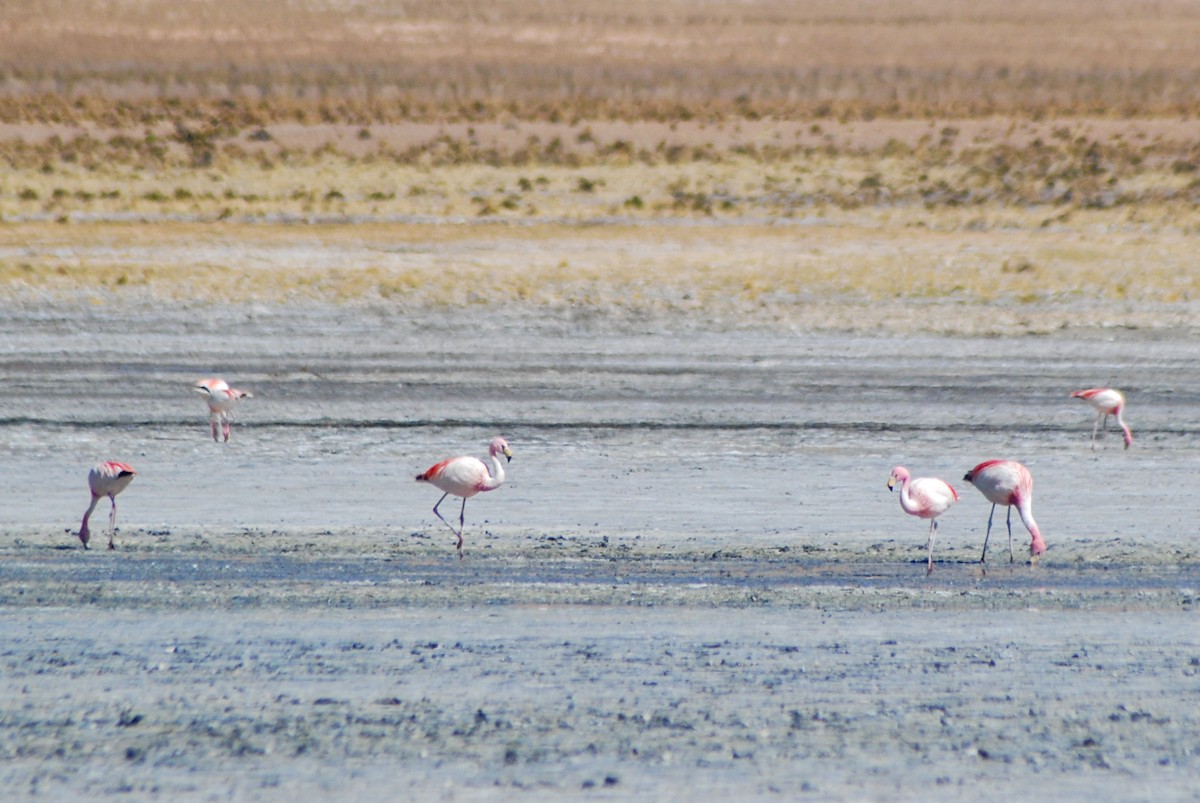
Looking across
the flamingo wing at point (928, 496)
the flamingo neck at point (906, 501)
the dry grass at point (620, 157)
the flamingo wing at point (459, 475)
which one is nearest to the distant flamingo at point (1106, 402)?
the flamingo wing at point (928, 496)

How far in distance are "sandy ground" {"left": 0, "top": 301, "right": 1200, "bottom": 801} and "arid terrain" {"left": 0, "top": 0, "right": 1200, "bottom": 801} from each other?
4 centimetres

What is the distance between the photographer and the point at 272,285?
73.1 feet

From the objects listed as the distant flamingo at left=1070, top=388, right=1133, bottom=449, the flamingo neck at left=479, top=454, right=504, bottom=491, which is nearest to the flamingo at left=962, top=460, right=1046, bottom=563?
the flamingo neck at left=479, top=454, right=504, bottom=491

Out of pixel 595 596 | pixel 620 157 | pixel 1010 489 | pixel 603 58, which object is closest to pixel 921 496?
pixel 1010 489

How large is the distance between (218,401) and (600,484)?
3.60 metres

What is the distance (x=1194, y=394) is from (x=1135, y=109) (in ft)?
153

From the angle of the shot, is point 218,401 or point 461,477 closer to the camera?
point 461,477

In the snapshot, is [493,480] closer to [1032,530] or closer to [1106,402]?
[1032,530]

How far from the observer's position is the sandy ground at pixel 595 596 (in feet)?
22.7

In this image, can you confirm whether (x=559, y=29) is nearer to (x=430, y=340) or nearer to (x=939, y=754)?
(x=430, y=340)

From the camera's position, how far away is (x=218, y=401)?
1415cm

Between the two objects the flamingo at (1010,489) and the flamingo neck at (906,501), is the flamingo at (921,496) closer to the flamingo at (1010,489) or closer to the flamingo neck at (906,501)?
the flamingo neck at (906,501)

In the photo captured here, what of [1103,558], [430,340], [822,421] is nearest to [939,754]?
[1103,558]

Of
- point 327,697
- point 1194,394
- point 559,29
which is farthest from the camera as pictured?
point 559,29
